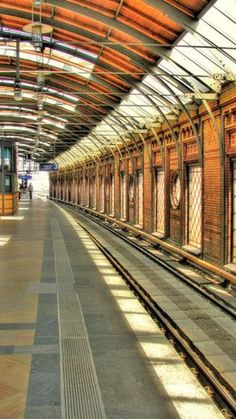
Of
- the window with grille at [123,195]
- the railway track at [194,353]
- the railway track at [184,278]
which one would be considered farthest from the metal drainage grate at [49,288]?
the window with grille at [123,195]

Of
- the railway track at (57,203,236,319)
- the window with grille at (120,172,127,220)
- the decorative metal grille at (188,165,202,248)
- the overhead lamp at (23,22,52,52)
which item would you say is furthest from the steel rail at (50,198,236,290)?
the overhead lamp at (23,22,52,52)

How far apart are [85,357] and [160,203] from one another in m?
13.3

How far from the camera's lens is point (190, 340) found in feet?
23.0

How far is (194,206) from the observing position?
14.7 meters

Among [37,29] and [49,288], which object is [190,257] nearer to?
[49,288]

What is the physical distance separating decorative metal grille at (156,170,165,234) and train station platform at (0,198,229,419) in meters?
7.79

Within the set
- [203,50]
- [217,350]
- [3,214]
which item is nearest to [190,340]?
[217,350]

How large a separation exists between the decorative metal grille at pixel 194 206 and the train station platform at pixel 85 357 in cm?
418

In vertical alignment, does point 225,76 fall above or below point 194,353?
above

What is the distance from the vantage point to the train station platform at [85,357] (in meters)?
4.78

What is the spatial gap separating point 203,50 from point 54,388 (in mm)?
8454

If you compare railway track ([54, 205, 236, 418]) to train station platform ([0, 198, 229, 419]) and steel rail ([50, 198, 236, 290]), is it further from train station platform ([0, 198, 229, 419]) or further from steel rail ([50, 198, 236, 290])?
steel rail ([50, 198, 236, 290])

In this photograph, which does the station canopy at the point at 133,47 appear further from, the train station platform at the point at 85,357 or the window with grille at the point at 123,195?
the window with grille at the point at 123,195

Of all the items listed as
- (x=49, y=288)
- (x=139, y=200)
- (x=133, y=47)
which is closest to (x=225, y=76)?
(x=133, y=47)
